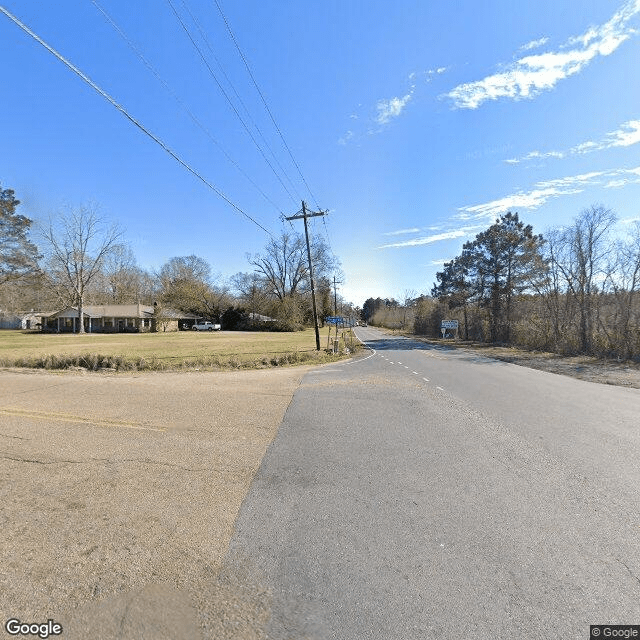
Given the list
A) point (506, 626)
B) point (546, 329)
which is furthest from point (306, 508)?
point (546, 329)

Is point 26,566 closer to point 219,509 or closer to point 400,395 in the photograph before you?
point 219,509

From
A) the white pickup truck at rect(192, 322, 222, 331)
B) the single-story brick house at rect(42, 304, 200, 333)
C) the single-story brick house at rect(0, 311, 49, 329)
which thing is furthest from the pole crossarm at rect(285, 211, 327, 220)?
the single-story brick house at rect(0, 311, 49, 329)

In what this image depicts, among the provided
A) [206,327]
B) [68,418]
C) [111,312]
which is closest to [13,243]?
[111,312]

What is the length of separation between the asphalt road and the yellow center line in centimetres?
275

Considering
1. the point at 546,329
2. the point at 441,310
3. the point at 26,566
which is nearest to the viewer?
the point at 26,566

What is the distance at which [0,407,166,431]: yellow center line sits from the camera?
21.8 feet

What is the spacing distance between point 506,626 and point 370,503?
168 cm

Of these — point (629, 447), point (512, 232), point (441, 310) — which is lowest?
point (629, 447)

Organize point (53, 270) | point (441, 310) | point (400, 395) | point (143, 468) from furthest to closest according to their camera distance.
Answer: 1. point (53, 270)
2. point (441, 310)
3. point (400, 395)
4. point (143, 468)

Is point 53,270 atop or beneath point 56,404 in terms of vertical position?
atop

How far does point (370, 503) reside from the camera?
3.75 m

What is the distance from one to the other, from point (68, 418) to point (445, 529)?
715cm

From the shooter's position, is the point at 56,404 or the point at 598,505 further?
the point at 56,404

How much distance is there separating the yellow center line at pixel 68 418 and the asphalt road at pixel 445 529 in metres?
2.75
